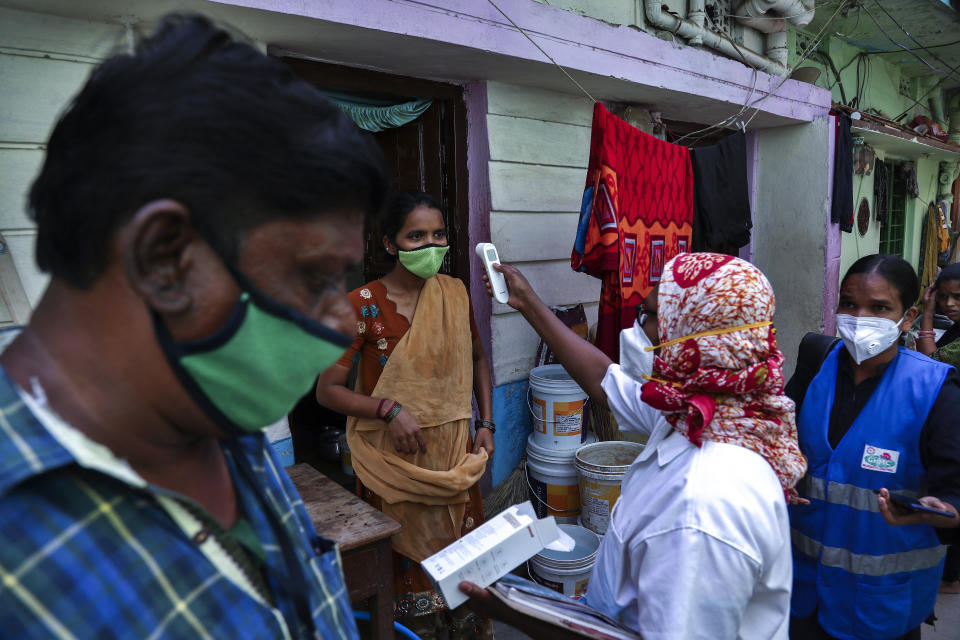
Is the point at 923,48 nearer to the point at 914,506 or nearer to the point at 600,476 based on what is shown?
the point at 600,476

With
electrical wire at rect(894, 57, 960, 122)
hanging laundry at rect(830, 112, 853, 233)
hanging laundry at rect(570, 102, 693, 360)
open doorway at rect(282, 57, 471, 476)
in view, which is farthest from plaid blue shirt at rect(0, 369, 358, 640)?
electrical wire at rect(894, 57, 960, 122)

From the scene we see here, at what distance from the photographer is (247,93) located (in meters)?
0.55

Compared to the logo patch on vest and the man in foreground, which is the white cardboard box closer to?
the man in foreground

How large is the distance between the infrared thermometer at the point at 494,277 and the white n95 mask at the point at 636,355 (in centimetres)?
52

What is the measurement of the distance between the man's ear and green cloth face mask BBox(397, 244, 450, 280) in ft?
5.95

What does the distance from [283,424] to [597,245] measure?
1.82 meters

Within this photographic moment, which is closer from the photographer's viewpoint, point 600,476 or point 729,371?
point 729,371

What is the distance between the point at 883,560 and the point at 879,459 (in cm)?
33

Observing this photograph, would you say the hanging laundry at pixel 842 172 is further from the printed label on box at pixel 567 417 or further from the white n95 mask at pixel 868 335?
the white n95 mask at pixel 868 335

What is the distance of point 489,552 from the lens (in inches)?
52.2

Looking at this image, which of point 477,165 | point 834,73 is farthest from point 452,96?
point 834,73

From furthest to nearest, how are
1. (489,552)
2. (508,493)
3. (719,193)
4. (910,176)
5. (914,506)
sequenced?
(910,176)
(719,193)
(508,493)
(914,506)
(489,552)

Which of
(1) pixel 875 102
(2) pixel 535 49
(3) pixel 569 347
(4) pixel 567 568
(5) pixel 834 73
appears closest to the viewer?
(3) pixel 569 347

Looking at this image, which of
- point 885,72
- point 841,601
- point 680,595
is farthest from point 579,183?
point 885,72
